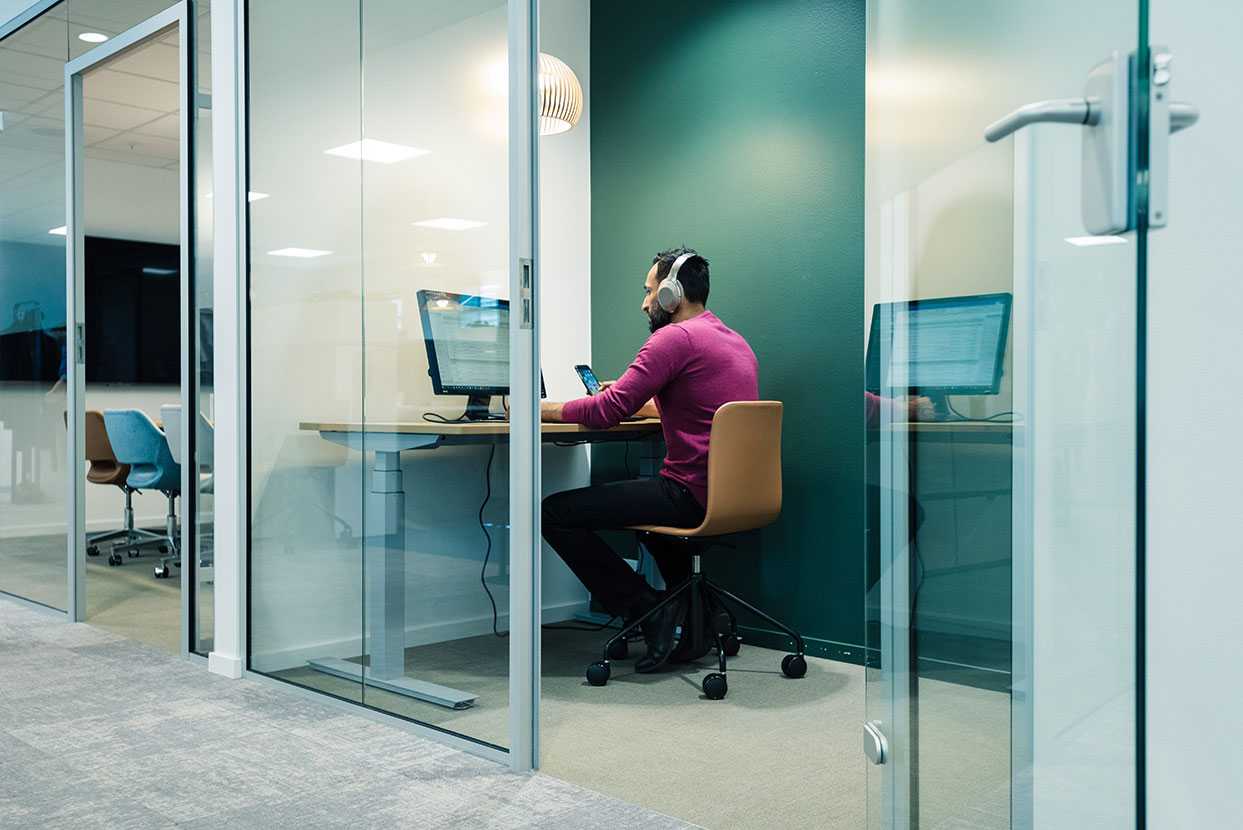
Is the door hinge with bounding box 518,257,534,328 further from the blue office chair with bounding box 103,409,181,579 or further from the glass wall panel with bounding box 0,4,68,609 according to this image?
the blue office chair with bounding box 103,409,181,579

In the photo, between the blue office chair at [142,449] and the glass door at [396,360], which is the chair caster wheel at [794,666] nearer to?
the glass door at [396,360]

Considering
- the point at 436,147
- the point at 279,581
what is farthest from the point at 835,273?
the point at 279,581

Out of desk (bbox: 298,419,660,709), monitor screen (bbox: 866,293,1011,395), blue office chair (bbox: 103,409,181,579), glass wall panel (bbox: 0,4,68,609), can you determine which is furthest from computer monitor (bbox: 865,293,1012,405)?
blue office chair (bbox: 103,409,181,579)

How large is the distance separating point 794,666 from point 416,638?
48.8 inches

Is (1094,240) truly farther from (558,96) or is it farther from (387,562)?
(558,96)

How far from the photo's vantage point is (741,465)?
3182mm

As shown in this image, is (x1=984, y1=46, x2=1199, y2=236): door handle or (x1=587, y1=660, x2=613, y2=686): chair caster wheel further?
(x1=587, y1=660, x2=613, y2=686): chair caster wheel

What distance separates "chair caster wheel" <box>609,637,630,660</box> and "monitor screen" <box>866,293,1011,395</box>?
6.43ft

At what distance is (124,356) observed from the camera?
7.16m

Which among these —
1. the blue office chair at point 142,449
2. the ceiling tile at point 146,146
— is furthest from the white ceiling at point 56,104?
the blue office chair at point 142,449

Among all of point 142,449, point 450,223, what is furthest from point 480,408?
point 142,449

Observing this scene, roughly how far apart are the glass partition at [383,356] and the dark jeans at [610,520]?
Result: 0.74 m

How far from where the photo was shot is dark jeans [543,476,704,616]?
3.29m

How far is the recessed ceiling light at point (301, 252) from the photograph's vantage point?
3000mm
